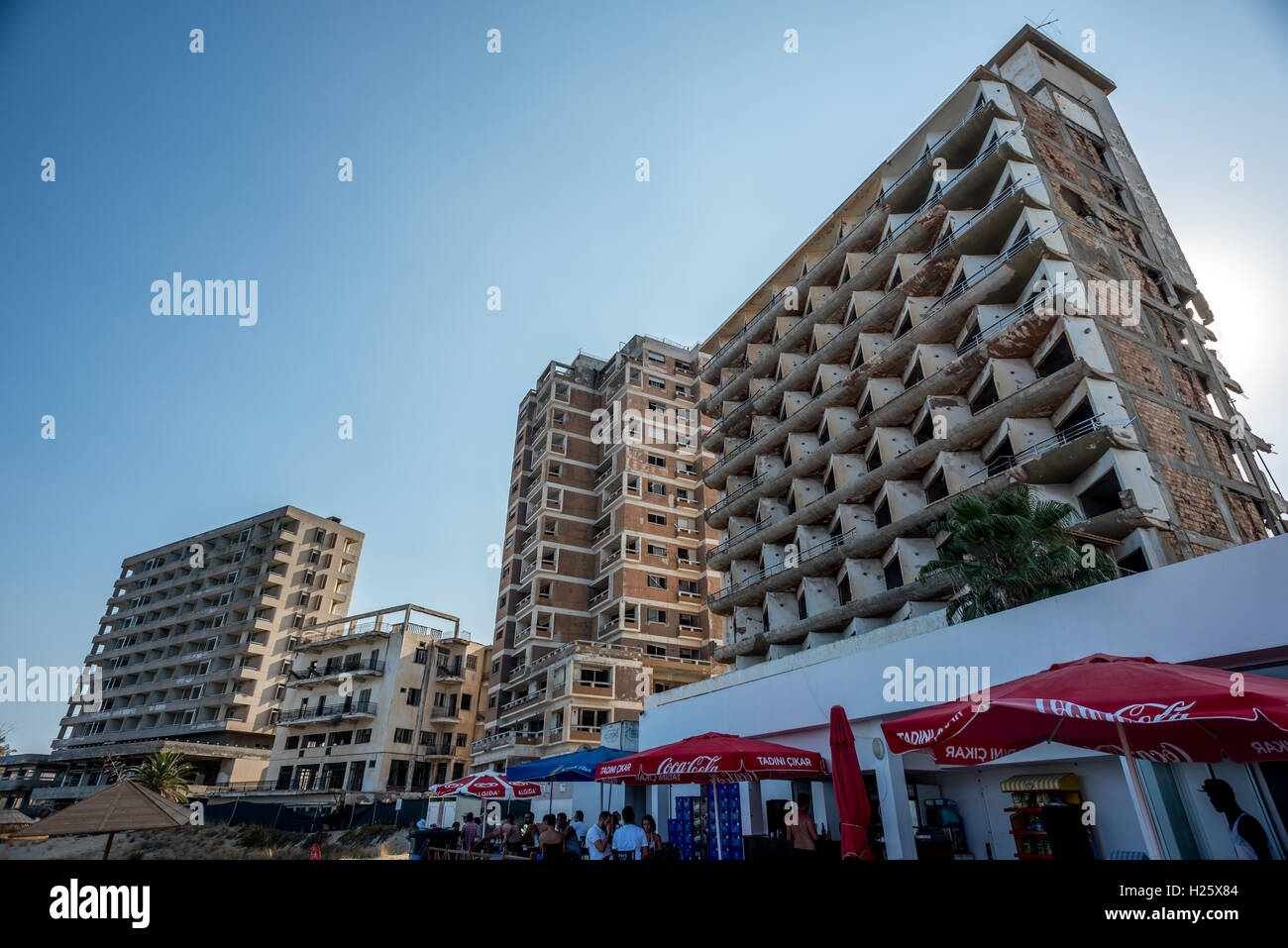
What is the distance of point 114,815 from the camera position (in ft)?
38.1

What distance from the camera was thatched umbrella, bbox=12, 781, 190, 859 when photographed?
1117cm

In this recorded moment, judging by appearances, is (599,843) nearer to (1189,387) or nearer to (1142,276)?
(1189,387)

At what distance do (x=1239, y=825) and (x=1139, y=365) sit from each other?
2105 cm

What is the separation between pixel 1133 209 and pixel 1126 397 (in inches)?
591

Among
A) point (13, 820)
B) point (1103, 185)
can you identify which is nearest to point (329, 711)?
point (13, 820)

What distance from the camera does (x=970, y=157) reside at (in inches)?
1184

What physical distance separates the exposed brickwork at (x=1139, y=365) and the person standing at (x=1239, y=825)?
1938 cm

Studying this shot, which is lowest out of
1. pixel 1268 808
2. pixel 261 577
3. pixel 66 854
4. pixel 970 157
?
pixel 66 854

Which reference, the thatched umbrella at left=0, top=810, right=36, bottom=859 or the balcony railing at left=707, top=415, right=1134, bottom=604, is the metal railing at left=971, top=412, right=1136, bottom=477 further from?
the thatched umbrella at left=0, top=810, right=36, bottom=859

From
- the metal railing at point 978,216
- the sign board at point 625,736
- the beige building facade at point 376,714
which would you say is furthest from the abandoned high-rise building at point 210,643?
the metal railing at point 978,216
